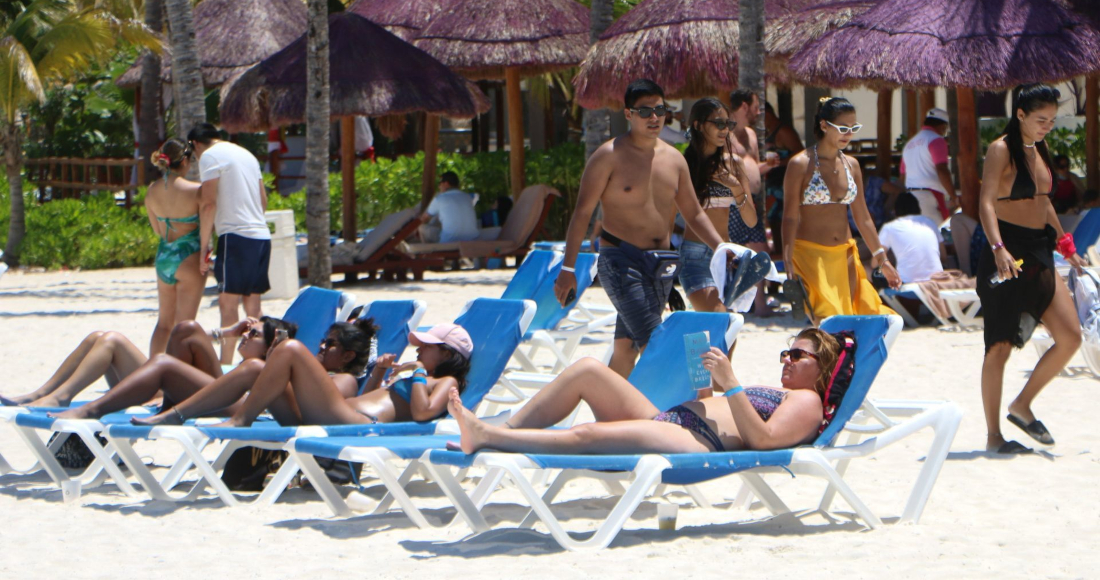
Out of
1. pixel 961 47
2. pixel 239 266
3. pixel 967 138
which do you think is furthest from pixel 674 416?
pixel 967 138

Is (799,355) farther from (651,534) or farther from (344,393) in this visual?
(344,393)

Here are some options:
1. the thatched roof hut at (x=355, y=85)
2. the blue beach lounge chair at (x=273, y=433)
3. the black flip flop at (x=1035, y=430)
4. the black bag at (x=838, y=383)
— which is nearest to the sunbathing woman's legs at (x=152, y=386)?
the blue beach lounge chair at (x=273, y=433)

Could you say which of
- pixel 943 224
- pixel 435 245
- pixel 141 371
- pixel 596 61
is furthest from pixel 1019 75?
pixel 141 371

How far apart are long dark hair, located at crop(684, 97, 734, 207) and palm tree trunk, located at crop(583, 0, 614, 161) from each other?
21.7 feet

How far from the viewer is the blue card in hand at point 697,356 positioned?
4.22 m

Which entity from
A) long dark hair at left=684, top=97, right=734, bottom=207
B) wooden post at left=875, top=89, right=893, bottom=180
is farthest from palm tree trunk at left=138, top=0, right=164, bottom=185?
long dark hair at left=684, top=97, right=734, bottom=207

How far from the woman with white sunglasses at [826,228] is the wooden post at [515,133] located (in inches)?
359

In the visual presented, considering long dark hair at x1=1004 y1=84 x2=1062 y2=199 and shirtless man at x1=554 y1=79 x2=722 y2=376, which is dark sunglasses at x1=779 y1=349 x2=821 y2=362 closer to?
shirtless man at x1=554 y1=79 x2=722 y2=376

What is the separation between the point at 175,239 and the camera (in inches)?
303

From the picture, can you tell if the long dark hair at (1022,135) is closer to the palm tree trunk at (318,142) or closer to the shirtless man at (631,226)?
the shirtless man at (631,226)

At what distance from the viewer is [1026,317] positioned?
18.3 feet

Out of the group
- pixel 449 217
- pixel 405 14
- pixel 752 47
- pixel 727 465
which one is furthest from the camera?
pixel 405 14

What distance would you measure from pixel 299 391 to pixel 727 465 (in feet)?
5.59

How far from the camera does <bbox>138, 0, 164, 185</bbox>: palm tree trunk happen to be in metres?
17.3
